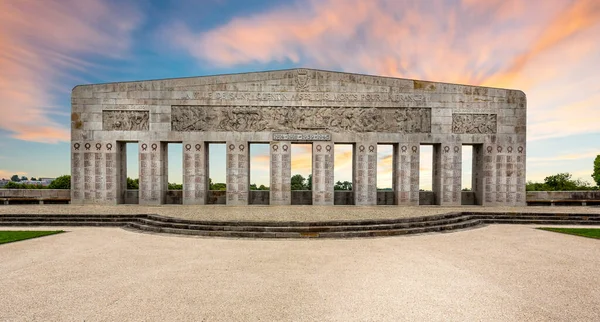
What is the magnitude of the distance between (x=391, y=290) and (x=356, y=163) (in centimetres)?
1486

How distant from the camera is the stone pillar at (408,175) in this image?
20547 millimetres

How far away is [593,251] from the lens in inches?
364

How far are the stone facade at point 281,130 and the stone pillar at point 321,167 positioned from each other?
3.0 inches

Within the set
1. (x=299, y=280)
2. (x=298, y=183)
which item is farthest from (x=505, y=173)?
(x=298, y=183)

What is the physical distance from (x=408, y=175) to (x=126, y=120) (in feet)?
71.2

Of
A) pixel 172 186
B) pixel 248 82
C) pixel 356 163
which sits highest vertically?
pixel 248 82

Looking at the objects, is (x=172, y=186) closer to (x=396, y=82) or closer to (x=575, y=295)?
(x=396, y=82)

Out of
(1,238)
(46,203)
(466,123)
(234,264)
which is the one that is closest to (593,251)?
(234,264)

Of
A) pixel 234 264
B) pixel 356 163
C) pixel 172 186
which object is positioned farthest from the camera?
pixel 172 186

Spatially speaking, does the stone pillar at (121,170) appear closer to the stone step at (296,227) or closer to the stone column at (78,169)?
the stone column at (78,169)

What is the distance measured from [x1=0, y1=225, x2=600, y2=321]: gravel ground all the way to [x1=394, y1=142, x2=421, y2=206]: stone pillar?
9996 mm

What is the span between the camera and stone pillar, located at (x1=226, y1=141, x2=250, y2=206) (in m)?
20.4

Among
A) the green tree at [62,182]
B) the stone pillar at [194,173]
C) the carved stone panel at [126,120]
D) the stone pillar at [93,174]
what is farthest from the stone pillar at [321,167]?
the green tree at [62,182]

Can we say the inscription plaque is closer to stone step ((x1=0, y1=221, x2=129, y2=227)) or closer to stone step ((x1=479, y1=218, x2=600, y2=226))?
stone step ((x1=0, y1=221, x2=129, y2=227))
